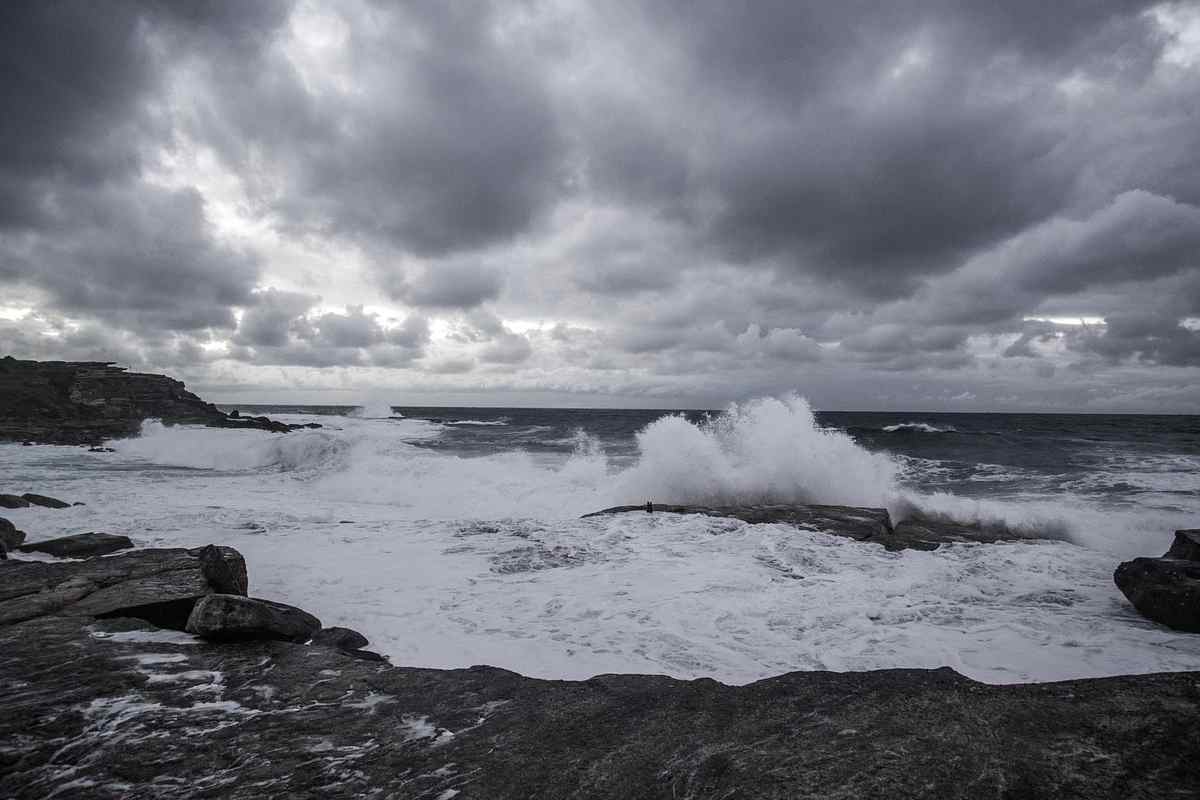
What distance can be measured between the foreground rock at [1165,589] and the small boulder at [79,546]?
526 inches

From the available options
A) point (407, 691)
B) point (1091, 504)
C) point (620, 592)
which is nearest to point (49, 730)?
point (407, 691)

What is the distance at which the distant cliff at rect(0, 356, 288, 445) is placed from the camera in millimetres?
34938

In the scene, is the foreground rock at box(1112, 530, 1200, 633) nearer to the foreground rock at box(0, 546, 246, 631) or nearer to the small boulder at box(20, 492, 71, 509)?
the foreground rock at box(0, 546, 246, 631)

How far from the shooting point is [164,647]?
14.0ft

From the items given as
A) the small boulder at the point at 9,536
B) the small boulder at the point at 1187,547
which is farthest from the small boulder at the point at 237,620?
the small boulder at the point at 1187,547

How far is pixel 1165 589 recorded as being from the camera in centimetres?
602

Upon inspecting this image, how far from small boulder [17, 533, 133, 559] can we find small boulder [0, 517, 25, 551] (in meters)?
0.14

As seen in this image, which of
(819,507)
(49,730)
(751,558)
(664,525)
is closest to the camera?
(49,730)

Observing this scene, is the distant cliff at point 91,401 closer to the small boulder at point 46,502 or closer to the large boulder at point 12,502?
the small boulder at point 46,502

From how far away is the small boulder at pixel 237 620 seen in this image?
448cm

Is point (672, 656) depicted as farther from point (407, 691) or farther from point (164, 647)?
point (164, 647)

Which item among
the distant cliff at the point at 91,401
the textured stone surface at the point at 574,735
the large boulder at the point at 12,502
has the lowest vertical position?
the large boulder at the point at 12,502

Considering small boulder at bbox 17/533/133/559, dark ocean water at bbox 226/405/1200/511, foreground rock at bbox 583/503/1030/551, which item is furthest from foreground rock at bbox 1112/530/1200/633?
small boulder at bbox 17/533/133/559

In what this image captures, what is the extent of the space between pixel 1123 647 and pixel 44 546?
44.2ft
